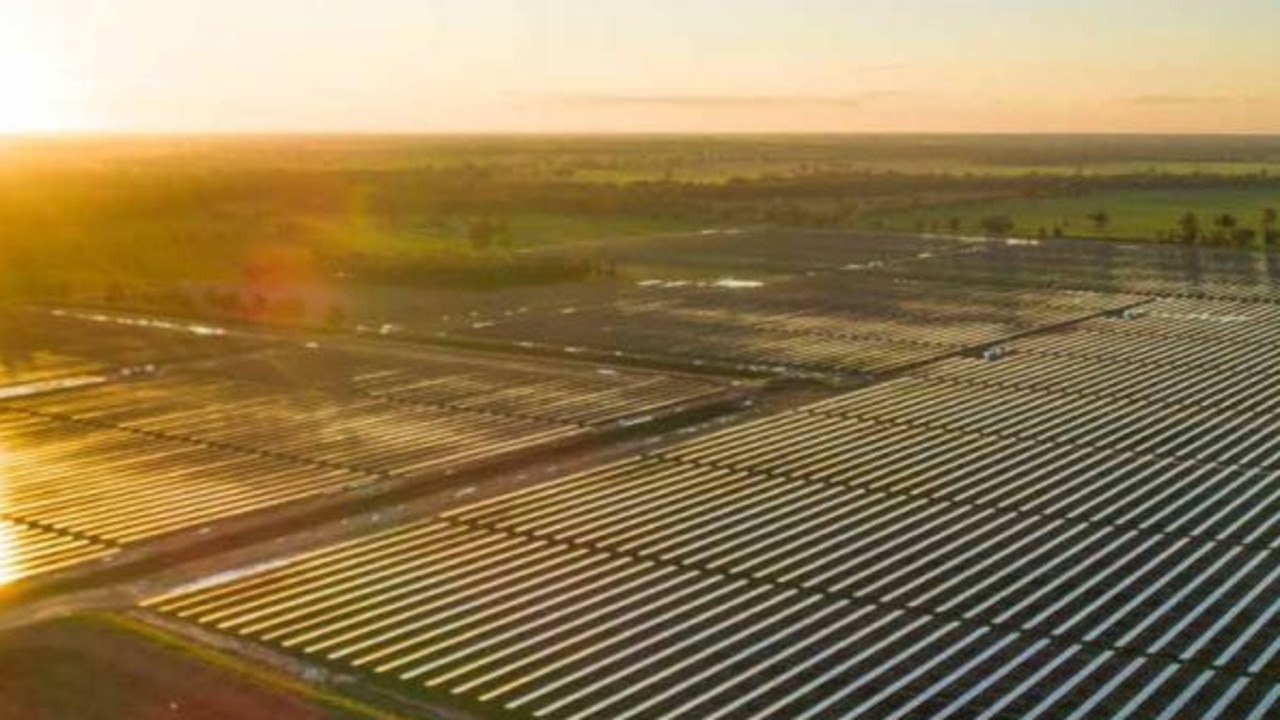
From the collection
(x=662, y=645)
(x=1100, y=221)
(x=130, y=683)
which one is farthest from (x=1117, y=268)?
(x=130, y=683)

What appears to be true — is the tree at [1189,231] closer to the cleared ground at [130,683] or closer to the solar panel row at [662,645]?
the solar panel row at [662,645]

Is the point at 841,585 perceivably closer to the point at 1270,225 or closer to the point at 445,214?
the point at 1270,225

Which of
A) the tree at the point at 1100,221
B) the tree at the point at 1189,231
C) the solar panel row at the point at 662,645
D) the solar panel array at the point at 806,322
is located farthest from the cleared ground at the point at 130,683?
the tree at the point at 1100,221

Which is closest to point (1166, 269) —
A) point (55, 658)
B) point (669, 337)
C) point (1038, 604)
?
point (669, 337)

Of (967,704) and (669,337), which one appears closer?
(967,704)

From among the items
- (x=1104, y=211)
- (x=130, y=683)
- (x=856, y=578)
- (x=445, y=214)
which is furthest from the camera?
(x=1104, y=211)

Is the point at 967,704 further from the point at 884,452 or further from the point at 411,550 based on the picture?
the point at 884,452
